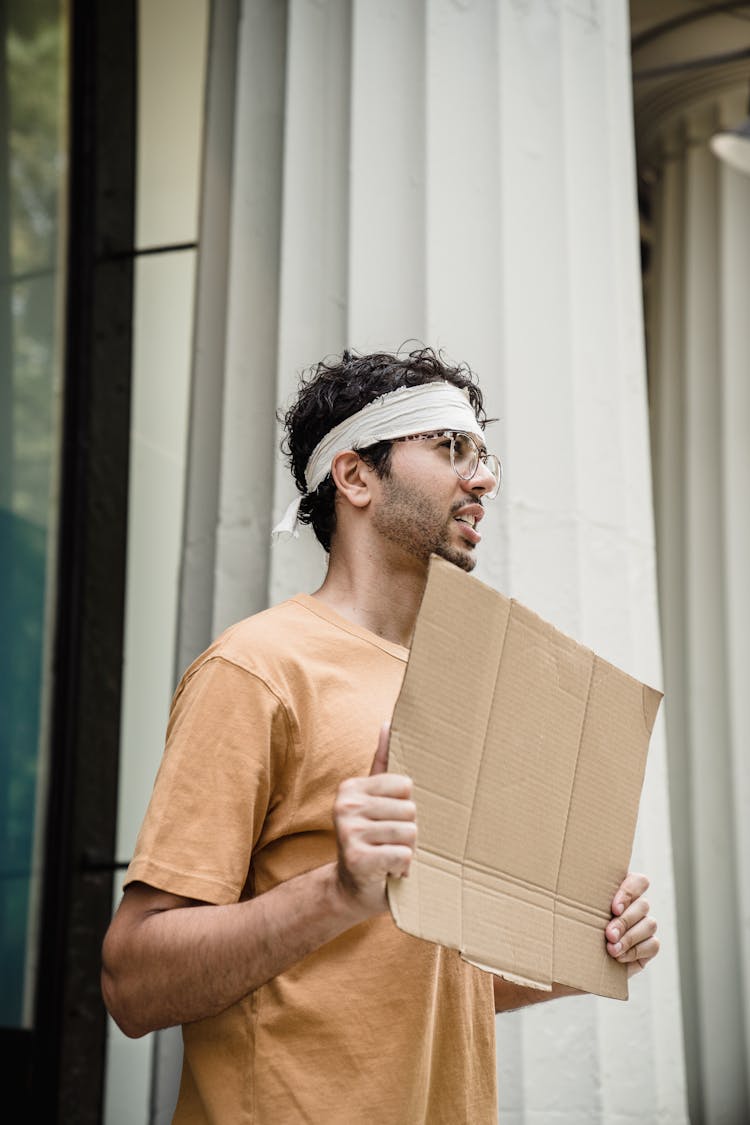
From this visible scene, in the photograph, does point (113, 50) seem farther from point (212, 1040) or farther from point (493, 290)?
point (212, 1040)

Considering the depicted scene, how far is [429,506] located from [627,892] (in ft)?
2.19

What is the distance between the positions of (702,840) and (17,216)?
3012 mm

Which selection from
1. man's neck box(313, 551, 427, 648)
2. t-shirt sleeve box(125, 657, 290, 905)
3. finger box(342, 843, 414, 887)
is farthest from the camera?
man's neck box(313, 551, 427, 648)

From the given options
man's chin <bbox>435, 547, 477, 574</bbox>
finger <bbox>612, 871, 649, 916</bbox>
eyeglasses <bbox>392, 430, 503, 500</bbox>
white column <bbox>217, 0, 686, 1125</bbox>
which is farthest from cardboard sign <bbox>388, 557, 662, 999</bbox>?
white column <bbox>217, 0, 686, 1125</bbox>

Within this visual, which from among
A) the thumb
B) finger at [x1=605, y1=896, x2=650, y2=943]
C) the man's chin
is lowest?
finger at [x1=605, y1=896, x2=650, y2=943]

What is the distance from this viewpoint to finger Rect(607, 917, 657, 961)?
5.29 ft

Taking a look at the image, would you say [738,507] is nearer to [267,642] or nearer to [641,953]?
[641,953]

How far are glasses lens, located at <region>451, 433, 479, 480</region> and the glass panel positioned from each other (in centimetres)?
192

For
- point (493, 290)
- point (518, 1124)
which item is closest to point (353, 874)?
point (518, 1124)

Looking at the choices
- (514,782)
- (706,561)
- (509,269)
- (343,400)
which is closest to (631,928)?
(514,782)

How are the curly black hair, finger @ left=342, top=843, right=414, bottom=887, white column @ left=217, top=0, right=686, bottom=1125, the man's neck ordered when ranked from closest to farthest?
1. finger @ left=342, top=843, right=414, bottom=887
2. the man's neck
3. the curly black hair
4. white column @ left=217, top=0, right=686, bottom=1125

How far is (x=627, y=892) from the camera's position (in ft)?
5.41

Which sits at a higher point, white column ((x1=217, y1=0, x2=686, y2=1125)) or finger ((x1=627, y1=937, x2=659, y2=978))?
white column ((x1=217, y1=0, x2=686, y2=1125))

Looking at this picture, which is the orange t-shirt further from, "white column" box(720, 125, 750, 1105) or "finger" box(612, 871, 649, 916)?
"white column" box(720, 125, 750, 1105)
